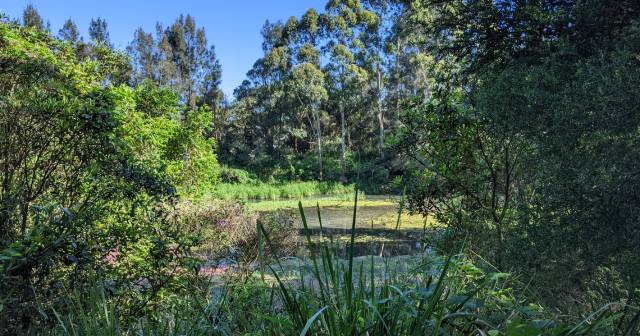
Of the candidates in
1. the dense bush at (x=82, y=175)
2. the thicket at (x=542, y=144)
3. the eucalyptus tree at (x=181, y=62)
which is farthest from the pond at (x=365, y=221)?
the eucalyptus tree at (x=181, y=62)

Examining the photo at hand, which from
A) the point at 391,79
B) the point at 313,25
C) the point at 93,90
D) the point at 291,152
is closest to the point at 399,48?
the point at 391,79

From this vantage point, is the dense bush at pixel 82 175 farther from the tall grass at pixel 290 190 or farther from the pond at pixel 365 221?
the tall grass at pixel 290 190

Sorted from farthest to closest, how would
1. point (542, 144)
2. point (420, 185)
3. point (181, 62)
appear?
point (181, 62), point (420, 185), point (542, 144)

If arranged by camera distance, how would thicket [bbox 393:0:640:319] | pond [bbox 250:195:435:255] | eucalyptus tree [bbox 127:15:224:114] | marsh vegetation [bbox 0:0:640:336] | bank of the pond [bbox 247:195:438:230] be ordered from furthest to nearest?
1. eucalyptus tree [bbox 127:15:224:114]
2. bank of the pond [bbox 247:195:438:230]
3. pond [bbox 250:195:435:255]
4. thicket [bbox 393:0:640:319]
5. marsh vegetation [bbox 0:0:640:336]

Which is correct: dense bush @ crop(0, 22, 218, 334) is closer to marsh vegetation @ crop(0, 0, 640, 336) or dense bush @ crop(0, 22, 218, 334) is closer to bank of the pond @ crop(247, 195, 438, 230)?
marsh vegetation @ crop(0, 0, 640, 336)

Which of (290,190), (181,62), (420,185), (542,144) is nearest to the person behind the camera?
(542,144)

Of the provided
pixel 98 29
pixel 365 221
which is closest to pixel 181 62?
pixel 98 29

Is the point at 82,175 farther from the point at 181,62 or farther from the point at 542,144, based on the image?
the point at 181,62

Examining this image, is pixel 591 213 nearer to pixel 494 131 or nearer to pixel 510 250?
pixel 510 250

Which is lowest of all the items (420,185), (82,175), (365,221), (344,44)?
(365,221)

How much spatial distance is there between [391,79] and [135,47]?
84.5 ft

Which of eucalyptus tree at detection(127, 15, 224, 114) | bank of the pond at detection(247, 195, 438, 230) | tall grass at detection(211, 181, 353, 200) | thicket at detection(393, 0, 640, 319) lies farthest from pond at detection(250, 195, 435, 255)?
eucalyptus tree at detection(127, 15, 224, 114)


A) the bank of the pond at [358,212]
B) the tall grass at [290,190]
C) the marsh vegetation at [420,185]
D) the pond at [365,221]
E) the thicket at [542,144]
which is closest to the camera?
the marsh vegetation at [420,185]

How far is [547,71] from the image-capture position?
16.5 ft
